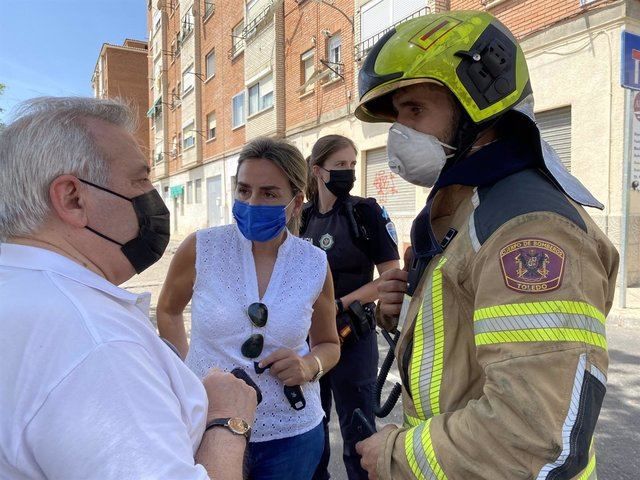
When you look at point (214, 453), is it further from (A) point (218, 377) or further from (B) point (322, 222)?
(B) point (322, 222)

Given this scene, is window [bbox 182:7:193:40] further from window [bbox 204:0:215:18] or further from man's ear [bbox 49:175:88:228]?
man's ear [bbox 49:175:88:228]

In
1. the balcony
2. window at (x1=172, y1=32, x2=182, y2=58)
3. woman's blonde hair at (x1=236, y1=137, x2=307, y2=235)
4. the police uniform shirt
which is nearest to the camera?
woman's blonde hair at (x1=236, y1=137, x2=307, y2=235)

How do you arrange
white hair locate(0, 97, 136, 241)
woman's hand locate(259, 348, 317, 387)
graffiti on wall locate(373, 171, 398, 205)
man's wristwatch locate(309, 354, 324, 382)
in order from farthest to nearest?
graffiti on wall locate(373, 171, 398, 205) → man's wristwatch locate(309, 354, 324, 382) → woman's hand locate(259, 348, 317, 387) → white hair locate(0, 97, 136, 241)

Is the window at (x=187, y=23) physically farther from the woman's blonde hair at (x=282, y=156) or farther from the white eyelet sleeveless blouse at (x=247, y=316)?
the white eyelet sleeveless blouse at (x=247, y=316)

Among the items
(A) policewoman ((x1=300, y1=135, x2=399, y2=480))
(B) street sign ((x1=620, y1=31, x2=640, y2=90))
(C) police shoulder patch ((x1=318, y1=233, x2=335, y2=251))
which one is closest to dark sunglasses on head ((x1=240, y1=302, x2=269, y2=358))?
(A) policewoman ((x1=300, y1=135, x2=399, y2=480))

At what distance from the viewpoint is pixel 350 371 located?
2805 mm

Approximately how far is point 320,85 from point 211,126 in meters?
11.3

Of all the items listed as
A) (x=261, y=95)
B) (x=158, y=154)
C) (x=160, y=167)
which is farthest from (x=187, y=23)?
(x=158, y=154)

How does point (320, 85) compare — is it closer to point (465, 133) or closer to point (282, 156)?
point (282, 156)

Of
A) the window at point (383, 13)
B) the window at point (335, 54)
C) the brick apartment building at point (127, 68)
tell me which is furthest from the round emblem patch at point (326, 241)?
the brick apartment building at point (127, 68)

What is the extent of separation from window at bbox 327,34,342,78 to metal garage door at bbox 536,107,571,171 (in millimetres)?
6542

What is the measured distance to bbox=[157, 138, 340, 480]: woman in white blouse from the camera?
192cm

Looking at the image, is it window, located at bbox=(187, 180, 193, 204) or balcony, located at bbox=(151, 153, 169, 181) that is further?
balcony, located at bbox=(151, 153, 169, 181)

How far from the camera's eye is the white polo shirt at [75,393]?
2.64ft
